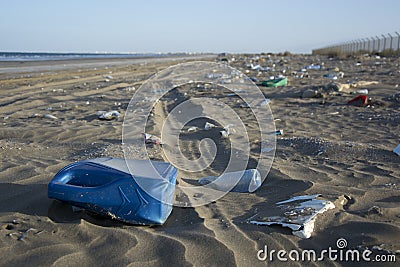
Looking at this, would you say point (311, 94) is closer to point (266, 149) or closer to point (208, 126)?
point (208, 126)

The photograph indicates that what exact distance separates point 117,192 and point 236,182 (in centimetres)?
120

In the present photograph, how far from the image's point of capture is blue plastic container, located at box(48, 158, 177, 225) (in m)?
2.33

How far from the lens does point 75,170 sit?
253 centimetres

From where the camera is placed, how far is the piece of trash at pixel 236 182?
3166 mm

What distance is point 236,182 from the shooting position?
127 inches

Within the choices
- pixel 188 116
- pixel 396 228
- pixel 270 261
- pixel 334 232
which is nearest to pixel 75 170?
pixel 270 261

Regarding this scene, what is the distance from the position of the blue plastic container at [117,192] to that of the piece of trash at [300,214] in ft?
2.05

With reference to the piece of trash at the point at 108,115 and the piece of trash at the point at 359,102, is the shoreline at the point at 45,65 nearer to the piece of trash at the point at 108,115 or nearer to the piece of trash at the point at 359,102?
the piece of trash at the point at 108,115

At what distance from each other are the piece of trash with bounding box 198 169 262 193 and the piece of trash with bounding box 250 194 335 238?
0.42 metres

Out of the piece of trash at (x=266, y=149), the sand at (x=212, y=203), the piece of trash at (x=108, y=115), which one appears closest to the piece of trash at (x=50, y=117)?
the sand at (x=212, y=203)

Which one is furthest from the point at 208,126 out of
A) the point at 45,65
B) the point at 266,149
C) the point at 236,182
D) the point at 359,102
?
the point at 45,65

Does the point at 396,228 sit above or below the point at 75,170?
below

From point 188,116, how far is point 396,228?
494cm

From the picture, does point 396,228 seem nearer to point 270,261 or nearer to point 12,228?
point 270,261
